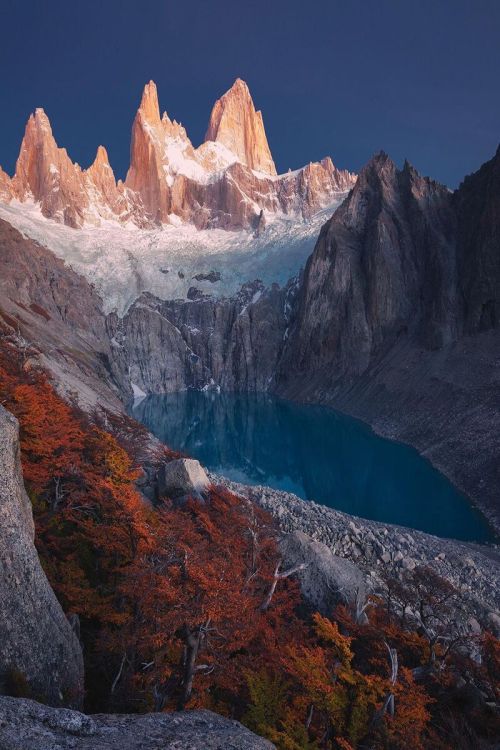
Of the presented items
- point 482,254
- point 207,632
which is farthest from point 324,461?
point 482,254

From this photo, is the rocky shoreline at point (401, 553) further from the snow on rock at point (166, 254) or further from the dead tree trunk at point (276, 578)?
the snow on rock at point (166, 254)

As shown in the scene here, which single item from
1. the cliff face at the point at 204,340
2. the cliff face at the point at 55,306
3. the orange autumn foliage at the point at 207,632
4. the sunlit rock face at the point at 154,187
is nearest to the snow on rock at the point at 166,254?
the cliff face at the point at 204,340

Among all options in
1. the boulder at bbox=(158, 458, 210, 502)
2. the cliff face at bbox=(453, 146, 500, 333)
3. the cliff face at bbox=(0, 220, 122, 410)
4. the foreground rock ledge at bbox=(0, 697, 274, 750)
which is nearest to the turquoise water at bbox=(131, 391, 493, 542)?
the cliff face at bbox=(0, 220, 122, 410)

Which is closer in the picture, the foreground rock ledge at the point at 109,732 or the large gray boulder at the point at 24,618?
the foreground rock ledge at the point at 109,732

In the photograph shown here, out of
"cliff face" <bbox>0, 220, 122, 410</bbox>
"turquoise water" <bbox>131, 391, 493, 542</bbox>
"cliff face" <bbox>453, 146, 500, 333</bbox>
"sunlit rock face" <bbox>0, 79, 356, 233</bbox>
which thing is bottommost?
"turquoise water" <bbox>131, 391, 493, 542</bbox>

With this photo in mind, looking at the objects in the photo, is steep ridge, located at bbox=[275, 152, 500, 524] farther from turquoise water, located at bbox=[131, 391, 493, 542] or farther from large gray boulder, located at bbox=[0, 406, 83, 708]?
large gray boulder, located at bbox=[0, 406, 83, 708]
